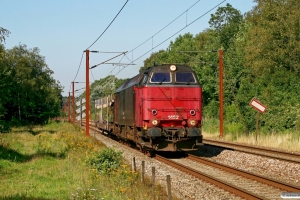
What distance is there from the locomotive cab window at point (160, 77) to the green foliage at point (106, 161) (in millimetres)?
4739

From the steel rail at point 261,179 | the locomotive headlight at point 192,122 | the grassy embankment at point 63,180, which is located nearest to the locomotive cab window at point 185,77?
the locomotive headlight at point 192,122

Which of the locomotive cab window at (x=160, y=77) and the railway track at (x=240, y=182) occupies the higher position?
the locomotive cab window at (x=160, y=77)

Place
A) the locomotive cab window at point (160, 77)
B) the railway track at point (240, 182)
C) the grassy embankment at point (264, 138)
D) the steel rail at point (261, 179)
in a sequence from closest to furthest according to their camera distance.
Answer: the railway track at point (240, 182), the steel rail at point (261, 179), the locomotive cab window at point (160, 77), the grassy embankment at point (264, 138)

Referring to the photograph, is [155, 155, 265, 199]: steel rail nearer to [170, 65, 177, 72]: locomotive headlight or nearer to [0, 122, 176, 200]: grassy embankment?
[0, 122, 176, 200]: grassy embankment

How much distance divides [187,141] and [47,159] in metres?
5.61

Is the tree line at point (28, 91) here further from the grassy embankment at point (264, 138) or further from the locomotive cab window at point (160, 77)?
the locomotive cab window at point (160, 77)

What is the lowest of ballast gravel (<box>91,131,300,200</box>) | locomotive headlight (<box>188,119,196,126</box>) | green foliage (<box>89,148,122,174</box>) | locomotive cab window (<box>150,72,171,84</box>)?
ballast gravel (<box>91,131,300,200</box>)

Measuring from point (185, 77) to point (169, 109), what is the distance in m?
1.57

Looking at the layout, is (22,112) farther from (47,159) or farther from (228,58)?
(47,159)

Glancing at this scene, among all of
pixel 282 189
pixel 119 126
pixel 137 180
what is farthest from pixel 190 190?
pixel 119 126

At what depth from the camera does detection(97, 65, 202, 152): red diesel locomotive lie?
1784 cm

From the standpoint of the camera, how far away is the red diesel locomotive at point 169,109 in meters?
17.8

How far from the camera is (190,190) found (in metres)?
11.2

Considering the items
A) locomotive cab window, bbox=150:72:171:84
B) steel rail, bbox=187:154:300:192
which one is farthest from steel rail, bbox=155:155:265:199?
locomotive cab window, bbox=150:72:171:84
